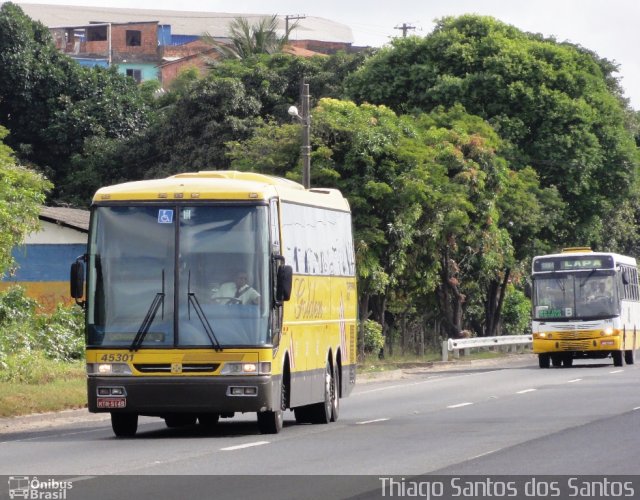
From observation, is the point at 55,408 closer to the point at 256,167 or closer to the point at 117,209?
the point at 117,209

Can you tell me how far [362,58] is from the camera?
59906 mm

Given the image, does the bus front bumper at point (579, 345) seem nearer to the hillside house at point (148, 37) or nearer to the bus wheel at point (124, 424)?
the bus wheel at point (124, 424)

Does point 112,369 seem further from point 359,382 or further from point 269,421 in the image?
point 359,382

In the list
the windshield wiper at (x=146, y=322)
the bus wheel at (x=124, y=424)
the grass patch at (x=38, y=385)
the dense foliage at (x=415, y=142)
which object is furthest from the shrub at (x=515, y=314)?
the windshield wiper at (x=146, y=322)

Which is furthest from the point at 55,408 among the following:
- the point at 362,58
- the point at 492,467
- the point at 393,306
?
the point at 362,58

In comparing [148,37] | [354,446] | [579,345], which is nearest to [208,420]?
[354,446]

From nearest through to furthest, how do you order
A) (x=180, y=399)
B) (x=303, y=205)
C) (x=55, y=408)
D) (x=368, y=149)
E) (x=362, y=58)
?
(x=180, y=399)
(x=303, y=205)
(x=55, y=408)
(x=368, y=149)
(x=362, y=58)

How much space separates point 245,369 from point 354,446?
5.76 ft

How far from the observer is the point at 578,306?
3881 centimetres

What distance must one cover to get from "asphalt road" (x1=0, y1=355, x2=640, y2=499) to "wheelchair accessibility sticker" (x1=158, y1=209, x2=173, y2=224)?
8.79 feet

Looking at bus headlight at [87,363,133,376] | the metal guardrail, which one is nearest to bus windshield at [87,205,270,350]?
bus headlight at [87,363,133,376]

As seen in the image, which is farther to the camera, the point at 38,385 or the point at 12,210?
the point at 12,210

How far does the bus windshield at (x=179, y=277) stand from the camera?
55.9 ft

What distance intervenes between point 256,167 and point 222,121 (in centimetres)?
1439
